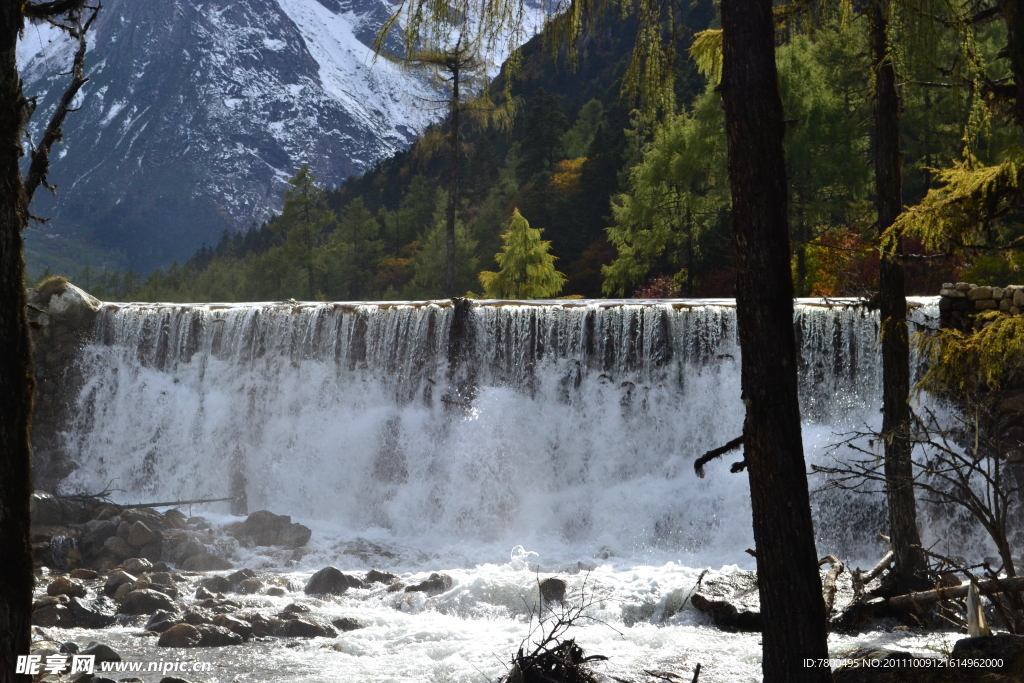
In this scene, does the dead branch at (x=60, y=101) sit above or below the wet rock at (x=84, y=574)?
above

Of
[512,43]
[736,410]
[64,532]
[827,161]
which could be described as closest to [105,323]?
[64,532]

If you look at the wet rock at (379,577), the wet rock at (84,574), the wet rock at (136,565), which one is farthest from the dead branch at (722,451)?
the wet rock at (84,574)

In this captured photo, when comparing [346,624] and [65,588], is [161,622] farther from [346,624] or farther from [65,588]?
[346,624]

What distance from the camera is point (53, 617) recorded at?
9.16 m

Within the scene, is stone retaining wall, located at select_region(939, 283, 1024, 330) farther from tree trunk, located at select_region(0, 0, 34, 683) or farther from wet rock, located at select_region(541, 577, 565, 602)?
tree trunk, located at select_region(0, 0, 34, 683)

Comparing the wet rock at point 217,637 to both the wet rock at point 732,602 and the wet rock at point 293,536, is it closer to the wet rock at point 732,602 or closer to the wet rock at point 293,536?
the wet rock at point 293,536

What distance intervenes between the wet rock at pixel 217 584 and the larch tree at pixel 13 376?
7043mm

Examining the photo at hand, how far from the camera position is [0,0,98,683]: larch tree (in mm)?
3627

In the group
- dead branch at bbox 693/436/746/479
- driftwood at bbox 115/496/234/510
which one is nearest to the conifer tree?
driftwood at bbox 115/496/234/510

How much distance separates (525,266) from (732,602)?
19111 millimetres

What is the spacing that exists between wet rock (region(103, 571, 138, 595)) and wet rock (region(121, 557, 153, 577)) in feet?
1.55

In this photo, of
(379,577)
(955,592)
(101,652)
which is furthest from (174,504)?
(955,592)

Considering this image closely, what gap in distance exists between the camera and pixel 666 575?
33.7 feet

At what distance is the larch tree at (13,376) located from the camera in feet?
11.9
